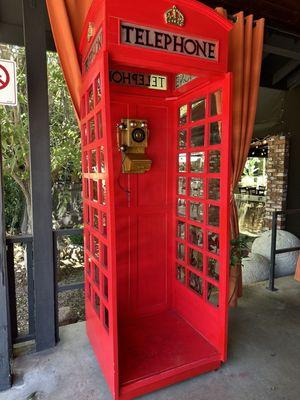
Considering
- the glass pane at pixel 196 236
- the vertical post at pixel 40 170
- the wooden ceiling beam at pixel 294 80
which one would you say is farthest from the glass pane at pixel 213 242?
the wooden ceiling beam at pixel 294 80

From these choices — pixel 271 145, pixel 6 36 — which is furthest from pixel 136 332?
pixel 271 145

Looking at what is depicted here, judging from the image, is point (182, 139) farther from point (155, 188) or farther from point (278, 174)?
point (278, 174)

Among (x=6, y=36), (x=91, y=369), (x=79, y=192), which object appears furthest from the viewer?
(x=79, y=192)

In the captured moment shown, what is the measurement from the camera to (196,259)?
2719mm

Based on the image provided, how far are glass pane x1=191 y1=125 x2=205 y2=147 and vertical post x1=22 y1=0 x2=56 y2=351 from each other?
4.12 feet

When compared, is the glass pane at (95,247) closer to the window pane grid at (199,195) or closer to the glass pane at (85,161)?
the glass pane at (85,161)

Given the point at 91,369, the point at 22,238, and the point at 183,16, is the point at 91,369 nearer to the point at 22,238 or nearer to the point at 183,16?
the point at 22,238

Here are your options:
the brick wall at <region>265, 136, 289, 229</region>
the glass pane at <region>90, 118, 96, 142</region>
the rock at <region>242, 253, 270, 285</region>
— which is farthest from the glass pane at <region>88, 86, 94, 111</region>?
the brick wall at <region>265, 136, 289, 229</region>

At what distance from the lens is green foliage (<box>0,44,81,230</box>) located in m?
3.66

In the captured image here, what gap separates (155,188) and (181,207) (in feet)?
1.04

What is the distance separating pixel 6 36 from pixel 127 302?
2.60 metres

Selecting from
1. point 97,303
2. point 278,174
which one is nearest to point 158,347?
point 97,303

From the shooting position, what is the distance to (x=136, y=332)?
265cm

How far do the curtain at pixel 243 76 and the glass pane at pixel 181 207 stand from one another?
1.77ft
